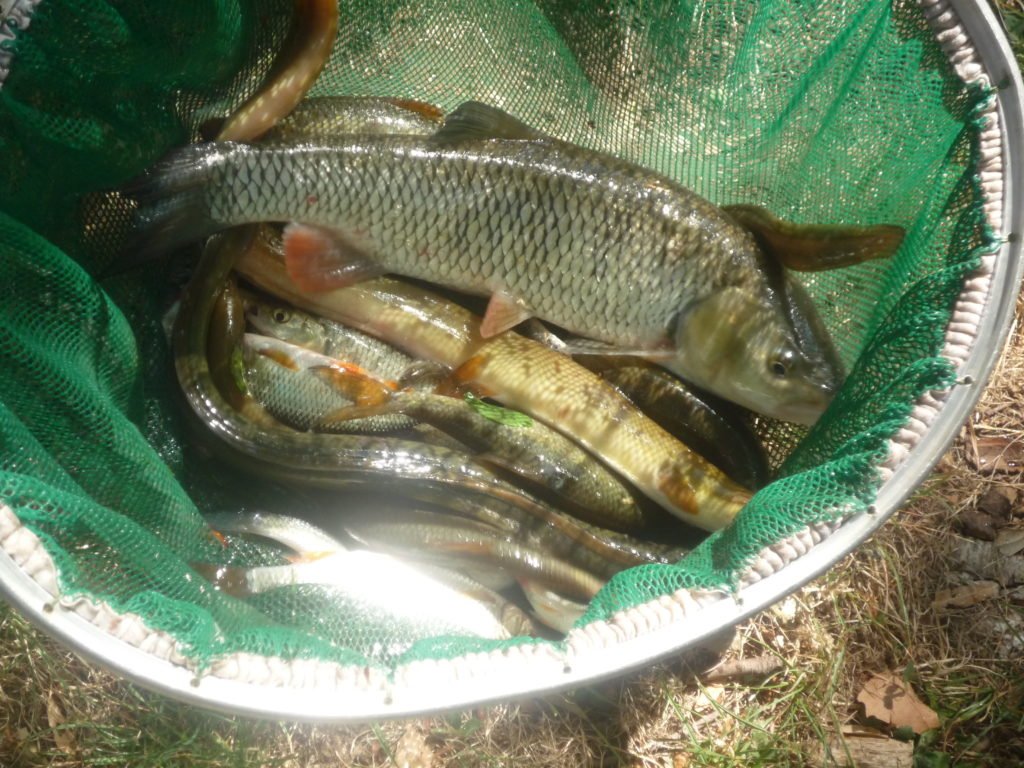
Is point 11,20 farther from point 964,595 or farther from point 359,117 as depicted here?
point 964,595

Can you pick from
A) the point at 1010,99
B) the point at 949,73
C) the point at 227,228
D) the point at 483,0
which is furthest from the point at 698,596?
the point at 483,0

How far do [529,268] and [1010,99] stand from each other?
1.16 m

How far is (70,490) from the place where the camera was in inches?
70.6

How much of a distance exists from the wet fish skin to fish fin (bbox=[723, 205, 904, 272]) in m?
0.05

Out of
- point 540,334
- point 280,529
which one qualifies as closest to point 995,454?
point 540,334

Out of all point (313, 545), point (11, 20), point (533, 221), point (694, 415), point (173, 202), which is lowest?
point (313, 545)

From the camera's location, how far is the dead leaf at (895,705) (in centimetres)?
251

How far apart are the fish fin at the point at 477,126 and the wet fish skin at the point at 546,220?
30 millimetres

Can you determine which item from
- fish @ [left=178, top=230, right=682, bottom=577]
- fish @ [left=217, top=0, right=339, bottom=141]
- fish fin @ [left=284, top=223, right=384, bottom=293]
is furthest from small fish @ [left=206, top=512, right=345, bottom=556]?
fish @ [left=217, top=0, right=339, bottom=141]

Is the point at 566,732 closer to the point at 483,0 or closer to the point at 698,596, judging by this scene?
the point at 698,596

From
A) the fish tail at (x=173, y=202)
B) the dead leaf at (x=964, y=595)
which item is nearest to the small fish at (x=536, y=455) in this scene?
the fish tail at (x=173, y=202)

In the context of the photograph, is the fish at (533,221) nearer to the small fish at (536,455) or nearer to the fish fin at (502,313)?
the fish fin at (502,313)

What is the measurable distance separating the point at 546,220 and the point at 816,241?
683 mm

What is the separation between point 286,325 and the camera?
8.26 ft
